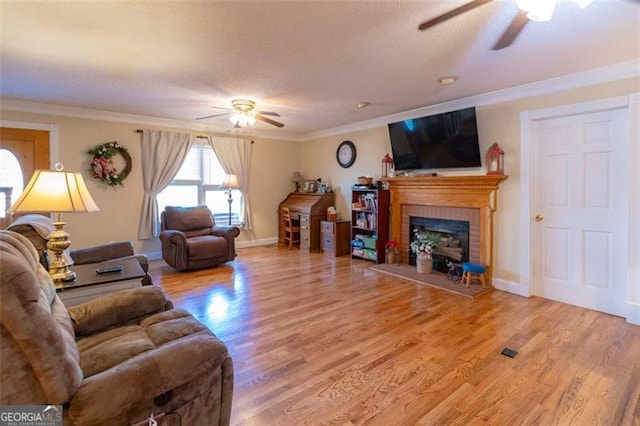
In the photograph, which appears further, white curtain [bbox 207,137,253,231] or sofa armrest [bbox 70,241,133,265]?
white curtain [bbox 207,137,253,231]

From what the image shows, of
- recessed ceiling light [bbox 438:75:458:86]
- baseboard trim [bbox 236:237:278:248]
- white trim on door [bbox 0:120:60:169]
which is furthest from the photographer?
baseboard trim [bbox 236:237:278:248]

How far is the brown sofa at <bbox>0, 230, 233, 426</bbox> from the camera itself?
0.98 metres

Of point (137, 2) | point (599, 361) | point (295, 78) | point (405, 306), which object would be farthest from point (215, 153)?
point (599, 361)

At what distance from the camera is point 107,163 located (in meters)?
4.90

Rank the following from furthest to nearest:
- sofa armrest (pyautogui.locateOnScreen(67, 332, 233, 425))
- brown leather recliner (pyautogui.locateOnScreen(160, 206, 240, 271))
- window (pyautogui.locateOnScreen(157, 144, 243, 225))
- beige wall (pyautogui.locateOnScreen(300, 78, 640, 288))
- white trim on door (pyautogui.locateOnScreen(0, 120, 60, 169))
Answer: window (pyautogui.locateOnScreen(157, 144, 243, 225))
brown leather recliner (pyautogui.locateOnScreen(160, 206, 240, 271))
white trim on door (pyautogui.locateOnScreen(0, 120, 60, 169))
beige wall (pyautogui.locateOnScreen(300, 78, 640, 288))
sofa armrest (pyautogui.locateOnScreen(67, 332, 233, 425))

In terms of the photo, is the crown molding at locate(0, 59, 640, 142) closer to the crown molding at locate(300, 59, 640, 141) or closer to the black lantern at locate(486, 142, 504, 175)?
the crown molding at locate(300, 59, 640, 141)

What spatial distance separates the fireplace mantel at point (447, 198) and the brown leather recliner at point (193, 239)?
105 inches

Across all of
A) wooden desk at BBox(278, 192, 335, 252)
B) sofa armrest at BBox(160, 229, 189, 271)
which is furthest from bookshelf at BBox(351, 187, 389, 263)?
sofa armrest at BBox(160, 229, 189, 271)

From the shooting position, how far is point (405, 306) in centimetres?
333

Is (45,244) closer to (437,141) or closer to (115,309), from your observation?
(115,309)

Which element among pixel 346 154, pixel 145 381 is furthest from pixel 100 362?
pixel 346 154

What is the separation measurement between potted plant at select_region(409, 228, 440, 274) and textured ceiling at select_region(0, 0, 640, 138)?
6.28 ft

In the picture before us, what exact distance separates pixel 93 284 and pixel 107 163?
3.48 metres

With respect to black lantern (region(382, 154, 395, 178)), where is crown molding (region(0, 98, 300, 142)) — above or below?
above
